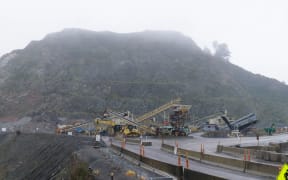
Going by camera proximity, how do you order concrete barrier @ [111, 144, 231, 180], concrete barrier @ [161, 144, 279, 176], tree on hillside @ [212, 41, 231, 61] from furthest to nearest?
1. tree on hillside @ [212, 41, 231, 61]
2. concrete barrier @ [161, 144, 279, 176]
3. concrete barrier @ [111, 144, 231, 180]

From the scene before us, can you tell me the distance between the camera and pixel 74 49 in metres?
137

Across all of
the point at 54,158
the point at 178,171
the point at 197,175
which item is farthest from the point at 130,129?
the point at 197,175

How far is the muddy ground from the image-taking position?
2194 centimetres

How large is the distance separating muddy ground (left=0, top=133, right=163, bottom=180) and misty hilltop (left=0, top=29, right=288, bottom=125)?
123ft

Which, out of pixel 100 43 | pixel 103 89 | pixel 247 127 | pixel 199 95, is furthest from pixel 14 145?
pixel 100 43

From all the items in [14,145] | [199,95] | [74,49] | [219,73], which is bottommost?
[14,145]

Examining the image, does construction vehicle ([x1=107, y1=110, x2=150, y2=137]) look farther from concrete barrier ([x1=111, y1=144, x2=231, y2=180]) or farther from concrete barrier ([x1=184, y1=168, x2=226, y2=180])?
concrete barrier ([x1=184, y1=168, x2=226, y2=180])

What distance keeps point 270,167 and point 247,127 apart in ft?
151

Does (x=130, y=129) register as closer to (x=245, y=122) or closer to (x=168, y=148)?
(x=245, y=122)

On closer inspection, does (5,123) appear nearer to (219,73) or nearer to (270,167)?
(219,73)

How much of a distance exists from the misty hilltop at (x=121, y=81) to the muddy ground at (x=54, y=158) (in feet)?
123

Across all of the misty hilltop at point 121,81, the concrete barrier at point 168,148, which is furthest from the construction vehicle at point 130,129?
the misty hilltop at point 121,81

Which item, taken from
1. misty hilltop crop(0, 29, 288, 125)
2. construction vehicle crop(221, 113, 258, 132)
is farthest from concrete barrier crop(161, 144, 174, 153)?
misty hilltop crop(0, 29, 288, 125)

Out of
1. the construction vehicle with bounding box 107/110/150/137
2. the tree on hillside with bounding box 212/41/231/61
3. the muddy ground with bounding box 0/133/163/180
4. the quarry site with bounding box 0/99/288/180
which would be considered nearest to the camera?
the quarry site with bounding box 0/99/288/180
